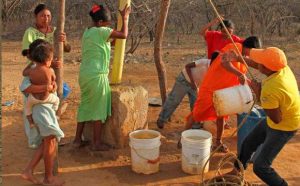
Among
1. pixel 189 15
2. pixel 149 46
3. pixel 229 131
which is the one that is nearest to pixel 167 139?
pixel 229 131

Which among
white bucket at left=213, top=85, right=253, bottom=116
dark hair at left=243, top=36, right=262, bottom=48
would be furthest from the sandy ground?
dark hair at left=243, top=36, right=262, bottom=48

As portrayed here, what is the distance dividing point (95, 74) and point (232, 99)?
5.17ft

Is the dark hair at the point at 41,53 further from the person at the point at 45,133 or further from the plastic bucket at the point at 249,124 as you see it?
the plastic bucket at the point at 249,124

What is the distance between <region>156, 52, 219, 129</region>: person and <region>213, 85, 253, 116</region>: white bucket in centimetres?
72

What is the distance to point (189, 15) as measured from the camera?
1725 cm

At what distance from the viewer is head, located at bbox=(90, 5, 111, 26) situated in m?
4.75

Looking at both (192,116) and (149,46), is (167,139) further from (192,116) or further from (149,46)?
(149,46)

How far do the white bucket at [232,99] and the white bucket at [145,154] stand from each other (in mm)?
774

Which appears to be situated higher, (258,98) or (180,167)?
(258,98)

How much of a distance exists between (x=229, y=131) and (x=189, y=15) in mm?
11745

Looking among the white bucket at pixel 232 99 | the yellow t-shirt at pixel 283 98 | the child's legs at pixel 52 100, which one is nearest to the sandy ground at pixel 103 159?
the white bucket at pixel 232 99

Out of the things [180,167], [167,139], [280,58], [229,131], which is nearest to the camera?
[280,58]

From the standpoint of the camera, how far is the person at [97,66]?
15.7 ft

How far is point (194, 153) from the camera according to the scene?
456cm
